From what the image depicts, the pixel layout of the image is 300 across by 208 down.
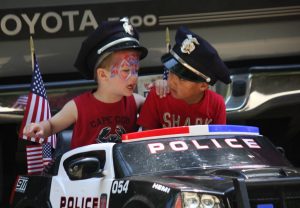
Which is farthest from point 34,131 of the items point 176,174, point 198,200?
point 198,200

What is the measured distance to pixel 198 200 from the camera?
369cm

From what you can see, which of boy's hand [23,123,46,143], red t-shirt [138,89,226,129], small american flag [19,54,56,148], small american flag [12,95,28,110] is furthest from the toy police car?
small american flag [12,95,28,110]

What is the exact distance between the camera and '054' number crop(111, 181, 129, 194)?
4051 mm

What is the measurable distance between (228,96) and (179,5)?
2.78 ft

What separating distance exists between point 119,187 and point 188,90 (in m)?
1.14

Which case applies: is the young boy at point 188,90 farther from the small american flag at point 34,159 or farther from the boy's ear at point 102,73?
the small american flag at point 34,159

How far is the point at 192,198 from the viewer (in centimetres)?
369

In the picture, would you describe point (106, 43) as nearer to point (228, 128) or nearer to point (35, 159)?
point (228, 128)

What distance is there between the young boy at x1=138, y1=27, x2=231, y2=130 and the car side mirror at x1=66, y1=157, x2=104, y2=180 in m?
0.77

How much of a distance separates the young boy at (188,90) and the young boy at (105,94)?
6.9 inches

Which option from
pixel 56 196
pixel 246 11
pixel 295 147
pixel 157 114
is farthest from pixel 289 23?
pixel 56 196

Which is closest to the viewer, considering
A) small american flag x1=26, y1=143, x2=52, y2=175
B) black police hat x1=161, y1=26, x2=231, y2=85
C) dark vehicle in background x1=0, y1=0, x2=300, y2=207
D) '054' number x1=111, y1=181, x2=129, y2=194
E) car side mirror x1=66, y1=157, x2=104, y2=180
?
'054' number x1=111, y1=181, x2=129, y2=194

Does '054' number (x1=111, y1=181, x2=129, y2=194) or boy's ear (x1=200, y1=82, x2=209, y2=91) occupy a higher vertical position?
boy's ear (x1=200, y1=82, x2=209, y2=91)

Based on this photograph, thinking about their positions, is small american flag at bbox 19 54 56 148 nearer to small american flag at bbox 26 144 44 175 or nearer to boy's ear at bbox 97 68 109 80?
small american flag at bbox 26 144 44 175
